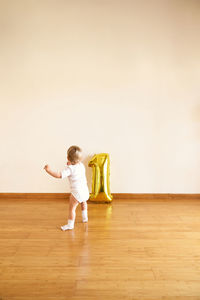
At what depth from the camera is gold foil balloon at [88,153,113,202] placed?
4062 mm

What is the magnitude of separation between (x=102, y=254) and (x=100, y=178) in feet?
5.53

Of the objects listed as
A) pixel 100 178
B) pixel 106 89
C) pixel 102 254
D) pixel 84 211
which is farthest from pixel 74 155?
pixel 106 89

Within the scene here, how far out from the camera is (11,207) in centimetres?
388

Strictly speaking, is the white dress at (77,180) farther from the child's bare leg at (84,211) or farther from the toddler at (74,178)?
the child's bare leg at (84,211)

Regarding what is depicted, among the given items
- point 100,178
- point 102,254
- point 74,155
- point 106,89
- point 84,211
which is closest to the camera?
point 102,254

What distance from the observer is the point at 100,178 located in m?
4.09

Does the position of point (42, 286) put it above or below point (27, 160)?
below

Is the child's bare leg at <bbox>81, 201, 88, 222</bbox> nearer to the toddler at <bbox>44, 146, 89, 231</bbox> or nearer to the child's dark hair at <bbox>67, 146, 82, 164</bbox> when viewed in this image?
the toddler at <bbox>44, 146, 89, 231</bbox>

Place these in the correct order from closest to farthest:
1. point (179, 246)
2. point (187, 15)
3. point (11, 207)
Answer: point (179, 246)
point (11, 207)
point (187, 15)

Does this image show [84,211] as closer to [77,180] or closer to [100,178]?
[77,180]

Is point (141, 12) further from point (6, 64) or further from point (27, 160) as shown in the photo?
point (27, 160)

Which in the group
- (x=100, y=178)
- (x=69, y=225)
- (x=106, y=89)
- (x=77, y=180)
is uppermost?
(x=106, y=89)

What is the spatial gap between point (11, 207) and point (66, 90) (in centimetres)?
169

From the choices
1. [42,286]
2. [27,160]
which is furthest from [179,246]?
[27,160]
